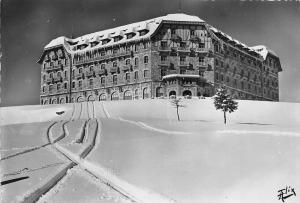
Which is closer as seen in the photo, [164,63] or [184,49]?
[164,63]

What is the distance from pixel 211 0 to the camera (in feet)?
27.5

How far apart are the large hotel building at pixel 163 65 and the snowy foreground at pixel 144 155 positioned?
165 centimetres

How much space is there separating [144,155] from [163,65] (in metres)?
7.06

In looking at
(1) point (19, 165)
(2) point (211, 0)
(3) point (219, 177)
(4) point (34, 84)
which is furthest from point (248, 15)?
(1) point (19, 165)

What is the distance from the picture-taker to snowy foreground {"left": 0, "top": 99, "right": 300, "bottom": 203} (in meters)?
6.02

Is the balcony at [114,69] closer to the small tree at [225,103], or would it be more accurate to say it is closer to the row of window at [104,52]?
the row of window at [104,52]

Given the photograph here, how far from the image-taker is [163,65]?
13.7 m

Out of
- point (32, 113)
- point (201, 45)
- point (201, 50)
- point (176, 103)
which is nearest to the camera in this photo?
point (32, 113)

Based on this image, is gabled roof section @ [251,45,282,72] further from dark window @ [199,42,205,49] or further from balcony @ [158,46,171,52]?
balcony @ [158,46,171,52]

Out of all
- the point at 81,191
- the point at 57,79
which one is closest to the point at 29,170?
the point at 81,191

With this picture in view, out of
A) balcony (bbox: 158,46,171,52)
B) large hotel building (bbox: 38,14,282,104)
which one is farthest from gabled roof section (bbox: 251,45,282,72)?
balcony (bbox: 158,46,171,52)

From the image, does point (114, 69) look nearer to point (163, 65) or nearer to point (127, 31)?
point (163, 65)

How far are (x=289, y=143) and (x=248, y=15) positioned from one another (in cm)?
270

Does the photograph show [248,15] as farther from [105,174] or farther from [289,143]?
[105,174]
